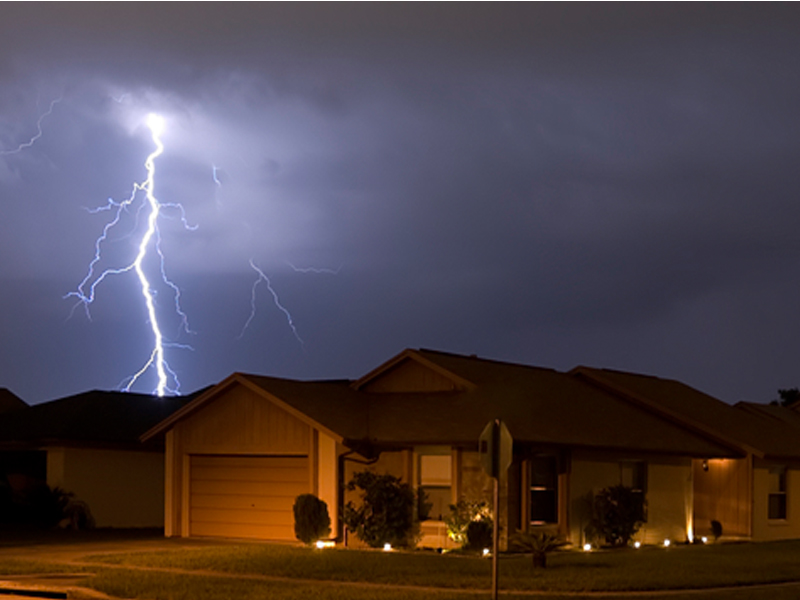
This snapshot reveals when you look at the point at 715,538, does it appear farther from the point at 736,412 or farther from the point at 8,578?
the point at 8,578

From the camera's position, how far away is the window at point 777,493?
3634 centimetres

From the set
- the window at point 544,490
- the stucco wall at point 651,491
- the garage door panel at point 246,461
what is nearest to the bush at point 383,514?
the garage door panel at point 246,461

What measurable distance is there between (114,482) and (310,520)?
37.4ft

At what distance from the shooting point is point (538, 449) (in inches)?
1099

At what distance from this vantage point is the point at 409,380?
107 ft

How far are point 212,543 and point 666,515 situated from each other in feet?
40.7

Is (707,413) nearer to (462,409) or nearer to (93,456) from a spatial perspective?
(462,409)

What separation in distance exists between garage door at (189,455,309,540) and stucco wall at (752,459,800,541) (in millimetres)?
14063

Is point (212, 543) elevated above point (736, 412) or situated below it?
below

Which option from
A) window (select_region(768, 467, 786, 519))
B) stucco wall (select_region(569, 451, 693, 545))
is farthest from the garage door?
window (select_region(768, 467, 786, 519))

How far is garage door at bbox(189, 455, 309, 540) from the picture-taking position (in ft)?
97.4

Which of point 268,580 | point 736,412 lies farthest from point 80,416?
point 736,412

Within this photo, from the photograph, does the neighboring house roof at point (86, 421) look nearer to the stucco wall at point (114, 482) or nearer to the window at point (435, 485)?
the stucco wall at point (114, 482)

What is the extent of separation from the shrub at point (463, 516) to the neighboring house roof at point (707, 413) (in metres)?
10.2
